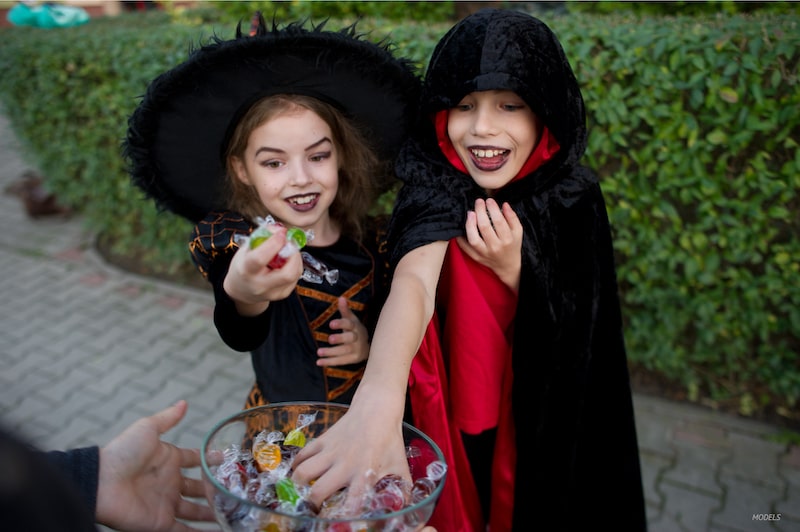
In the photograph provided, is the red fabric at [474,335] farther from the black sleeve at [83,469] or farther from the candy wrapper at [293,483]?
the black sleeve at [83,469]

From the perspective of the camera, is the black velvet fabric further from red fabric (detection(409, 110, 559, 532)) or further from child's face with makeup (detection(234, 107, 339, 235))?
child's face with makeup (detection(234, 107, 339, 235))

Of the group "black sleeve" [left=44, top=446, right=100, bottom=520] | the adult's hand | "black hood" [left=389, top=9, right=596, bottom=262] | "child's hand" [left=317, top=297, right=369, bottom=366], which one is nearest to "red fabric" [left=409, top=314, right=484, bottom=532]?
"child's hand" [left=317, top=297, right=369, bottom=366]

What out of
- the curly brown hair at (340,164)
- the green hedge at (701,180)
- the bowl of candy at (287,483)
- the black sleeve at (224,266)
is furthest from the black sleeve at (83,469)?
the green hedge at (701,180)

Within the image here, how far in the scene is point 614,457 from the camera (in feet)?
6.26

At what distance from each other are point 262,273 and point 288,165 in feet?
1.72

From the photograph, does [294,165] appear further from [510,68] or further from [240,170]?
[510,68]

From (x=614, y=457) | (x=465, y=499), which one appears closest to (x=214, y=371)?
(x=465, y=499)

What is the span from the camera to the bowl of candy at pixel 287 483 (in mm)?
959

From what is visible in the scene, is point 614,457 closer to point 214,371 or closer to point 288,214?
point 288,214

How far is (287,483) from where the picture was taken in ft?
3.52

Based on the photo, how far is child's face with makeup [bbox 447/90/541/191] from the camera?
4.86 ft

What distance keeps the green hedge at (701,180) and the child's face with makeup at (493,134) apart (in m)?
1.38

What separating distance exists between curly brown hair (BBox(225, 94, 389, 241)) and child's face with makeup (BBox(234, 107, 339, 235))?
0.03 meters

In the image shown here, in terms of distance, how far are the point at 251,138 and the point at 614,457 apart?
1436 millimetres
